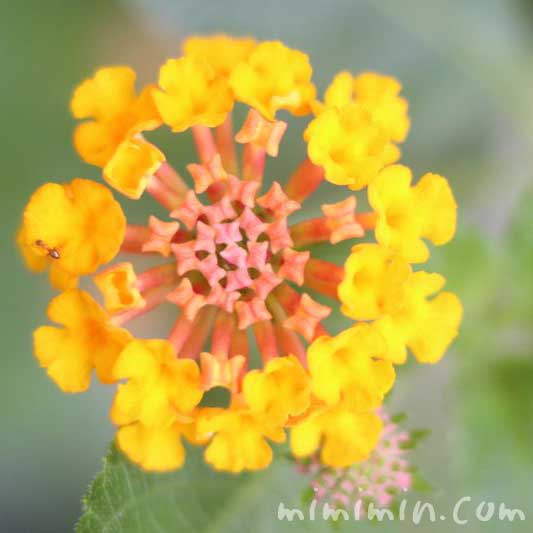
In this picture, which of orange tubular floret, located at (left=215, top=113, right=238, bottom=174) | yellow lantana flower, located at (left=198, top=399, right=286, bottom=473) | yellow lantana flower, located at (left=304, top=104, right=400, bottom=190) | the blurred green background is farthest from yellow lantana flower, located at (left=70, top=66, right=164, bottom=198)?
the blurred green background

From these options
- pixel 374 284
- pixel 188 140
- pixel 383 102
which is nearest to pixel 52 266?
pixel 374 284

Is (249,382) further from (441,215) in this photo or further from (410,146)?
(410,146)

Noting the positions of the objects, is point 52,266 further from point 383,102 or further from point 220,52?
point 383,102

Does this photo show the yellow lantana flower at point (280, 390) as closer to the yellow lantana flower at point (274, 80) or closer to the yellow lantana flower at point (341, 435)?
the yellow lantana flower at point (341, 435)

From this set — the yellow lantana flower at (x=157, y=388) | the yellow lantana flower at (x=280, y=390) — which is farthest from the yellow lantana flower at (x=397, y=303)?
the yellow lantana flower at (x=157, y=388)

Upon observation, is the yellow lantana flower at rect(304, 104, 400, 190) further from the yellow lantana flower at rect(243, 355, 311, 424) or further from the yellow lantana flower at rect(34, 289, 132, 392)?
the yellow lantana flower at rect(34, 289, 132, 392)

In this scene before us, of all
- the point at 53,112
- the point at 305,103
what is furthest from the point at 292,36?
the point at 305,103
